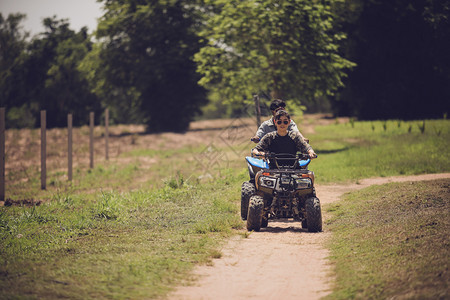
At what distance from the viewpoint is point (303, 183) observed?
31.6 feet

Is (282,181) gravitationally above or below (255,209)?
above

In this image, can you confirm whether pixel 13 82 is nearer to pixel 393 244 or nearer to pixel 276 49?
pixel 276 49

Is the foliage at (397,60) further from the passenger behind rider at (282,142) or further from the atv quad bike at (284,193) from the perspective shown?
the atv quad bike at (284,193)

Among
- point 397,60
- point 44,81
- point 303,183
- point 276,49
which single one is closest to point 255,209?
point 303,183

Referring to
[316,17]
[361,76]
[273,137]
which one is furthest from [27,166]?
[361,76]

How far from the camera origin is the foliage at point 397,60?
36.9 meters

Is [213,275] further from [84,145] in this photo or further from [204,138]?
[204,138]

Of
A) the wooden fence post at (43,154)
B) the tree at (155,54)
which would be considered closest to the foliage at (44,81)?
the tree at (155,54)

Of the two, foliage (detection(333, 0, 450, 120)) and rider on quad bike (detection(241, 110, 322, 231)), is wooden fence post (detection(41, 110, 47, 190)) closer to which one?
rider on quad bike (detection(241, 110, 322, 231))

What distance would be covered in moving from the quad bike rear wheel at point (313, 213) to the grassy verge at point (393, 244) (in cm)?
42

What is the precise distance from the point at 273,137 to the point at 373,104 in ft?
108

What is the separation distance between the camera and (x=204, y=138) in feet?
132

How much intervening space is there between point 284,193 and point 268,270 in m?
2.46

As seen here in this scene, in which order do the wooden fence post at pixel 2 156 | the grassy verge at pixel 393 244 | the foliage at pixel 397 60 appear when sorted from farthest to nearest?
the foliage at pixel 397 60
the wooden fence post at pixel 2 156
the grassy verge at pixel 393 244
